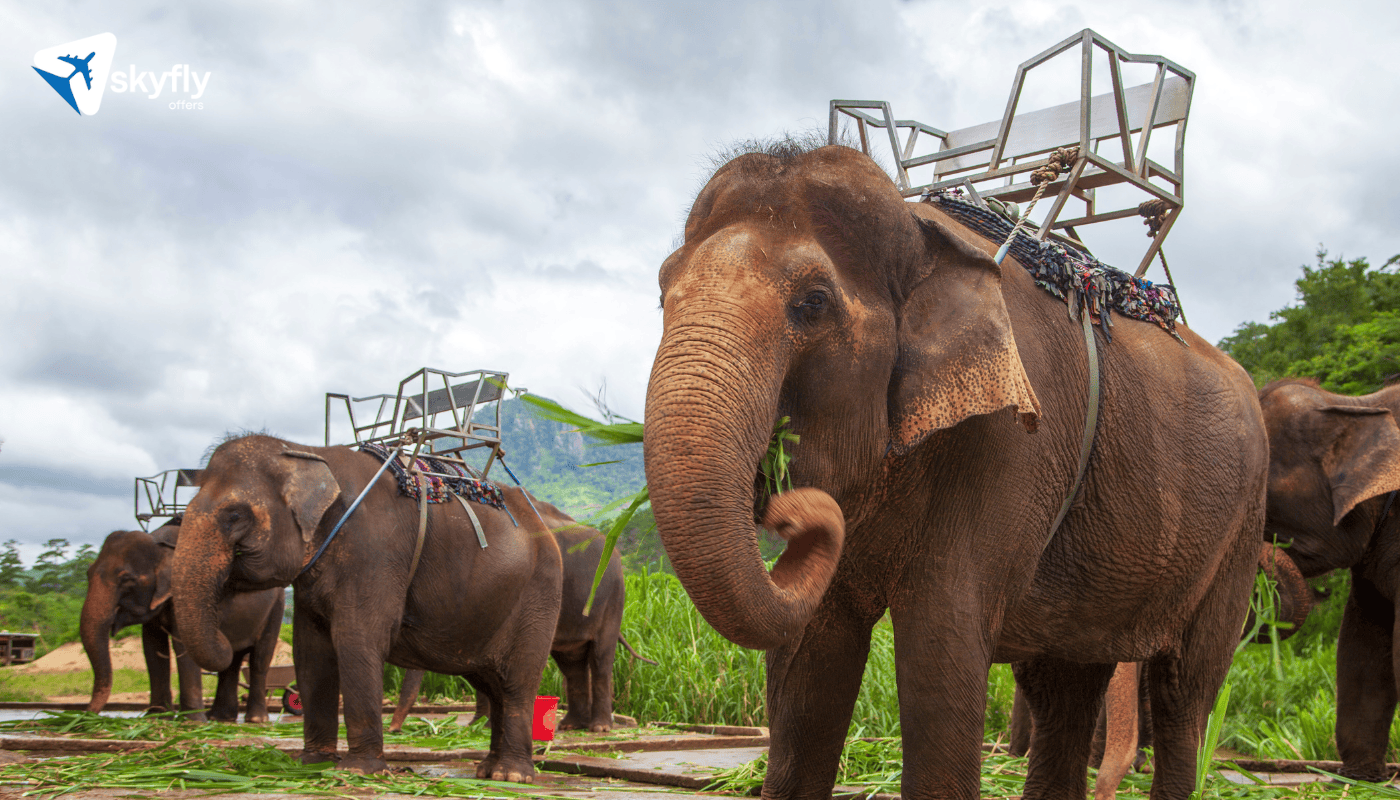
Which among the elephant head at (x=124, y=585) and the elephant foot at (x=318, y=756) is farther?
the elephant head at (x=124, y=585)

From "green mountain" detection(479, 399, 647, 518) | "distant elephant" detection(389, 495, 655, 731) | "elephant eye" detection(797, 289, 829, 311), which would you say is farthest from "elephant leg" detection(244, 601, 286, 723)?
"elephant eye" detection(797, 289, 829, 311)

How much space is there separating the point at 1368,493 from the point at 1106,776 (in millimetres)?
3490

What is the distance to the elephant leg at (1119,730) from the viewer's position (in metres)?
4.27

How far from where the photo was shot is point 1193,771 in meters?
4.25

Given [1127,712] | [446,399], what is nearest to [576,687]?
[446,399]

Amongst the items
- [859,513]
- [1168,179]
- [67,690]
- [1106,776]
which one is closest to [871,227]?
[859,513]

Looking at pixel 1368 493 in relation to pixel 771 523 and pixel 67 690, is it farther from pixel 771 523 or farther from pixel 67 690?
pixel 67 690

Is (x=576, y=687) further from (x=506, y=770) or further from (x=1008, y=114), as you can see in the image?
(x=1008, y=114)

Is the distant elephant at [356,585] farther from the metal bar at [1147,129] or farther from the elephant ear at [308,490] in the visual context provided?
the metal bar at [1147,129]

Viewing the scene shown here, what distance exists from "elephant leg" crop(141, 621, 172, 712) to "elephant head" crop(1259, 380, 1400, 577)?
10607 millimetres

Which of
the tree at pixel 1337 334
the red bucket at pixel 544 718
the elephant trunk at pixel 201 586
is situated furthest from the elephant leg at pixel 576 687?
the tree at pixel 1337 334

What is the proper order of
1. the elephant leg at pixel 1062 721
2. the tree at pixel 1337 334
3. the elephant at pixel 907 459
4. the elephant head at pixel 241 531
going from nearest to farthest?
the elephant at pixel 907 459 < the elephant leg at pixel 1062 721 < the elephant head at pixel 241 531 < the tree at pixel 1337 334

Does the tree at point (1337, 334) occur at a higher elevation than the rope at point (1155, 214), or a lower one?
higher

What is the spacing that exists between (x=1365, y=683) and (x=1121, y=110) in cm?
451
